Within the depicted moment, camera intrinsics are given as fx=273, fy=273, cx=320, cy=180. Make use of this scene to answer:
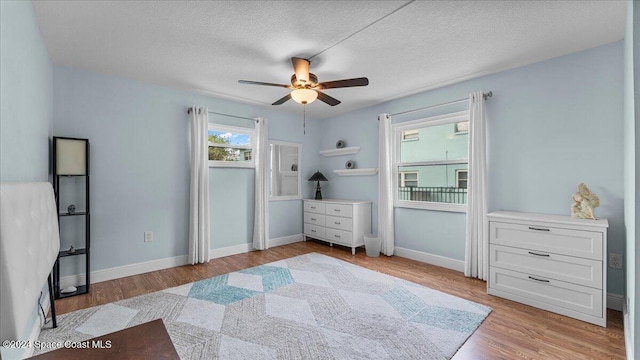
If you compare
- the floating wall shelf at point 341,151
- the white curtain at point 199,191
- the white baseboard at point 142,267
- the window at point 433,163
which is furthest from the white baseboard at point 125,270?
the window at point 433,163

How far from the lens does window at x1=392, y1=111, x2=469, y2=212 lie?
354 cm

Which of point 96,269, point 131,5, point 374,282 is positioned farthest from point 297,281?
point 131,5

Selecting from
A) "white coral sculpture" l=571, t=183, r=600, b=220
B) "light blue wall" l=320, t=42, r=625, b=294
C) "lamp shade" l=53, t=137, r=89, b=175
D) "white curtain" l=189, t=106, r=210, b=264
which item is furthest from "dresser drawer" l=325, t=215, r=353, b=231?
"lamp shade" l=53, t=137, r=89, b=175

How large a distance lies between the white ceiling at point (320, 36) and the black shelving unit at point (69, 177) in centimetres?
91

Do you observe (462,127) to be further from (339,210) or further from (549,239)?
(339,210)

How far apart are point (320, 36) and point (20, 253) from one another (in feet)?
7.75

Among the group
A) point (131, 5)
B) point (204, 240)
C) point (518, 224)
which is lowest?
point (204, 240)

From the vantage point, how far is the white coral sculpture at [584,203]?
94.0 inches

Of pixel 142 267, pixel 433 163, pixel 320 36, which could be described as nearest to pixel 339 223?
pixel 433 163

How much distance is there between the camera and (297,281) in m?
3.08

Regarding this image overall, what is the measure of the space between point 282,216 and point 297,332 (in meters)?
2.92

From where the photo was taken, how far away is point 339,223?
4.45 meters

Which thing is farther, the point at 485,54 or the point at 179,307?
the point at 485,54

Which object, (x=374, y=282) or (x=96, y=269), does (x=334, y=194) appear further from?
(x=96, y=269)
